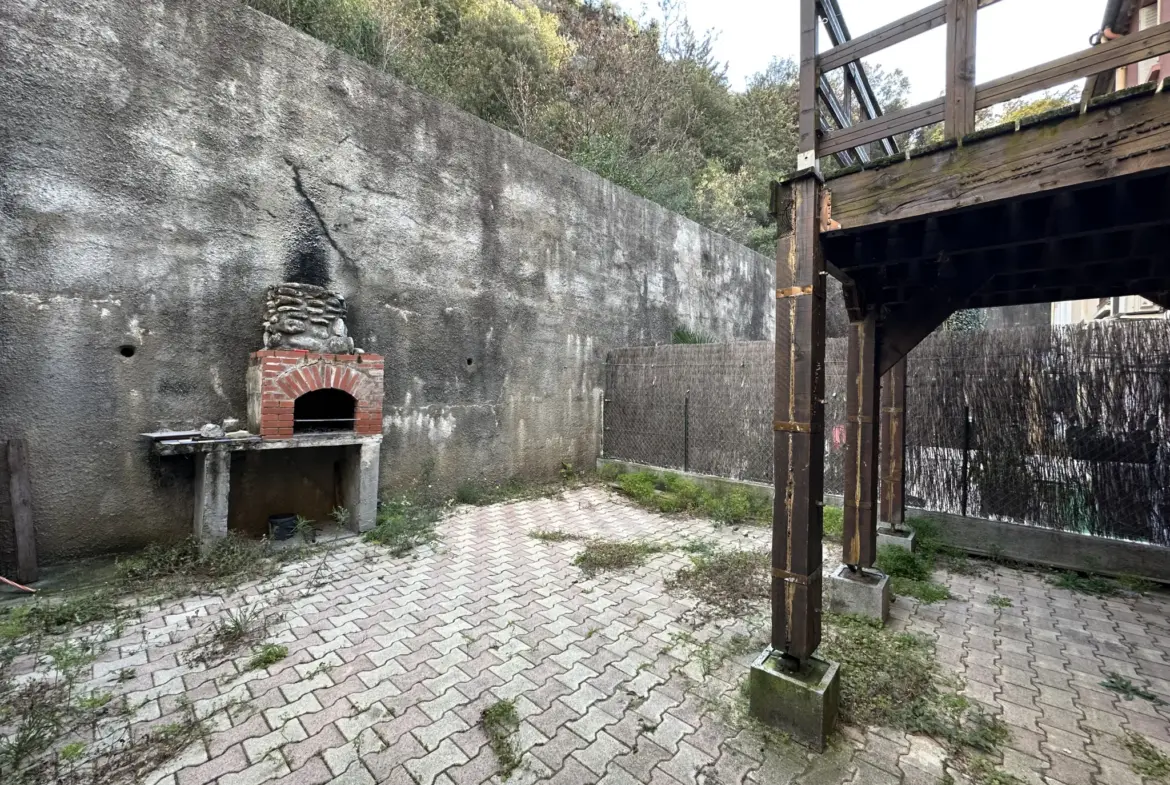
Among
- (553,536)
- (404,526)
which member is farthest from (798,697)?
(404,526)

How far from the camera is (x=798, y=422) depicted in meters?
2.13

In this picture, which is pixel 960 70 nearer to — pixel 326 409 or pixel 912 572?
pixel 912 572

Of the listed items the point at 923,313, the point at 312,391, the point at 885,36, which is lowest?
the point at 312,391

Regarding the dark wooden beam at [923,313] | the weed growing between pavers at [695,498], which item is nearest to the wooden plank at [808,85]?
the dark wooden beam at [923,313]

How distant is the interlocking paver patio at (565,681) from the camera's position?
6.23 feet

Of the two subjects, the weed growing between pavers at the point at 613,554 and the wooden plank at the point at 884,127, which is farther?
the weed growing between pavers at the point at 613,554

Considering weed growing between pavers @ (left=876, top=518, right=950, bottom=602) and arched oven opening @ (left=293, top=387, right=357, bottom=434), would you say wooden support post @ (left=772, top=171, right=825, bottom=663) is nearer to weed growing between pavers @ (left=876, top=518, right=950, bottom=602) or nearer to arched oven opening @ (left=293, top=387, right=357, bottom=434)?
weed growing between pavers @ (left=876, top=518, right=950, bottom=602)

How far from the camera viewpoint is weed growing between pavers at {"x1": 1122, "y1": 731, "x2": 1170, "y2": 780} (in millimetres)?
1877

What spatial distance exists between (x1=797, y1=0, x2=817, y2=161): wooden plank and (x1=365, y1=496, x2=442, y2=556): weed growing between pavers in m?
4.09

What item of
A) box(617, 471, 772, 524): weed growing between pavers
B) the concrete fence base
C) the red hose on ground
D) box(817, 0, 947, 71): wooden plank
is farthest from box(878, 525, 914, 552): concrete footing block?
the red hose on ground

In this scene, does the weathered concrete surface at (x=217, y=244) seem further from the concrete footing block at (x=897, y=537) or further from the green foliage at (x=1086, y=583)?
the green foliage at (x=1086, y=583)

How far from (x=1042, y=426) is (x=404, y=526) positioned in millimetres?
5770

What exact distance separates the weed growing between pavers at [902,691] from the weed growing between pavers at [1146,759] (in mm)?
410

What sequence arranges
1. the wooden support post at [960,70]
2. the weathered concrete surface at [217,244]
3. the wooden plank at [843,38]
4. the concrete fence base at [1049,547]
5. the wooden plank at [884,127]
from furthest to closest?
the concrete fence base at [1049,547], the weathered concrete surface at [217,244], the wooden plank at [843,38], the wooden plank at [884,127], the wooden support post at [960,70]
